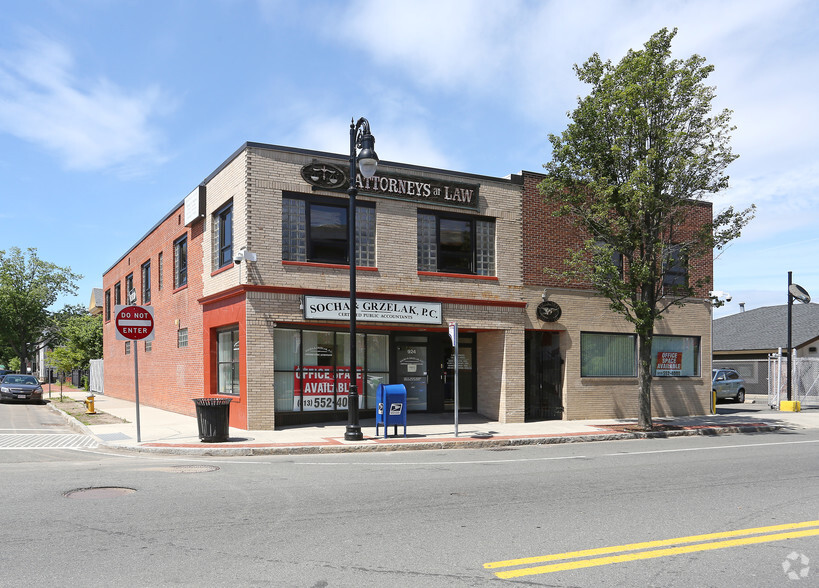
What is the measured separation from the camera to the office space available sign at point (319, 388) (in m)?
17.0

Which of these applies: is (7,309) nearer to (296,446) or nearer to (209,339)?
(209,339)

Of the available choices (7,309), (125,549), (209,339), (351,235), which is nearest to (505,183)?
(351,235)

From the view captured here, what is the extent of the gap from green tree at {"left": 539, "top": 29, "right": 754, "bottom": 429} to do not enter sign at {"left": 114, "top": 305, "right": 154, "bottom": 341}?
10266 mm

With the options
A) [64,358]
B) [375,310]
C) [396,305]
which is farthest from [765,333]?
[64,358]

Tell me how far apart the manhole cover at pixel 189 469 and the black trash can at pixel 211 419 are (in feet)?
8.46

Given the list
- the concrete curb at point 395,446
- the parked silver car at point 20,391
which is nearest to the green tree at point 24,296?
the parked silver car at point 20,391

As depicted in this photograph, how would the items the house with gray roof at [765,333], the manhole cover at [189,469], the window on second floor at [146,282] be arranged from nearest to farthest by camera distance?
the manhole cover at [189,469] → the window on second floor at [146,282] → the house with gray roof at [765,333]

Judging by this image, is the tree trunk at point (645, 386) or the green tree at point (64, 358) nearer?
the tree trunk at point (645, 386)

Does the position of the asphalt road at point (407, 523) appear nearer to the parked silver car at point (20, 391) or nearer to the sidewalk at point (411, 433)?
the sidewalk at point (411, 433)

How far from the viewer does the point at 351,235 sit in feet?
47.9

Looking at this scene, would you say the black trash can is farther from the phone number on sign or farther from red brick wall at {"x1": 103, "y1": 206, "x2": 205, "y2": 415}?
red brick wall at {"x1": 103, "y1": 206, "x2": 205, "y2": 415}

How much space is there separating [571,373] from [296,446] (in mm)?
9290

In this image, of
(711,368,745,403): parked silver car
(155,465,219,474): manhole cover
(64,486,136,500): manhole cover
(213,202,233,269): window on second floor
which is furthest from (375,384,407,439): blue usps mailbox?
(711,368,745,403): parked silver car

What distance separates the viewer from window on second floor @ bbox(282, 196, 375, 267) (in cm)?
1658
